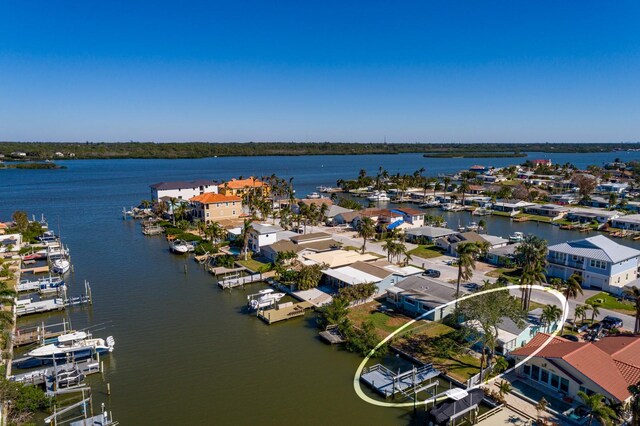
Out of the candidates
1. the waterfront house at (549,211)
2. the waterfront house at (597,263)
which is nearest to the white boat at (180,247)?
the waterfront house at (597,263)

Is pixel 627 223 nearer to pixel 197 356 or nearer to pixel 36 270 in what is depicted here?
pixel 197 356

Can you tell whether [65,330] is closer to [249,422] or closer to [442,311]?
[249,422]

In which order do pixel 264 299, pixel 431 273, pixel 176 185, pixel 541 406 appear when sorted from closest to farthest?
pixel 541 406
pixel 264 299
pixel 431 273
pixel 176 185

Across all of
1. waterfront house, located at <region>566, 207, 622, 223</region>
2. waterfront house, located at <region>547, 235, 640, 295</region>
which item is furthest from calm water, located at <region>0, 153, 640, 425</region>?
waterfront house, located at <region>566, 207, 622, 223</region>

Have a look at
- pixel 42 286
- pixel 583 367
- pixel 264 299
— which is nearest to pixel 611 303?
pixel 583 367

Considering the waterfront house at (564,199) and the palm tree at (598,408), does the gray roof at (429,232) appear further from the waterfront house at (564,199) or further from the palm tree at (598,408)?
the waterfront house at (564,199)

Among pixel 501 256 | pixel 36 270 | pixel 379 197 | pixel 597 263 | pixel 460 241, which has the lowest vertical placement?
pixel 36 270

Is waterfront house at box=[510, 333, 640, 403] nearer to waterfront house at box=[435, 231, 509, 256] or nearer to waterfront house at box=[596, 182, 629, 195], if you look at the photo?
waterfront house at box=[435, 231, 509, 256]
